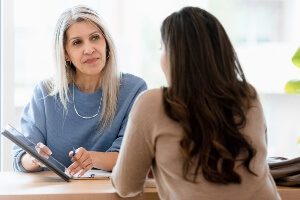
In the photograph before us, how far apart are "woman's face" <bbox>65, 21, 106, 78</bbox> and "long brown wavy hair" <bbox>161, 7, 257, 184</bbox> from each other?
713 millimetres

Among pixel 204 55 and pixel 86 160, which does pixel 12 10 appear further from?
pixel 204 55

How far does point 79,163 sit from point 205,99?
632 millimetres

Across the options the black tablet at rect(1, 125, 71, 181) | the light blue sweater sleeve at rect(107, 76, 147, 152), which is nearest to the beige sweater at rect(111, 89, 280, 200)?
the black tablet at rect(1, 125, 71, 181)

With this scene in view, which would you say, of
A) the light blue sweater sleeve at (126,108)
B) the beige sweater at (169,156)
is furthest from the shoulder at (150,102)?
the light blue sweater sleeve at (126,108)

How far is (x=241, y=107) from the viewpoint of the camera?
1266mm

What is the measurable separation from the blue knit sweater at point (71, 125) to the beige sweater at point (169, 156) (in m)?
0.61

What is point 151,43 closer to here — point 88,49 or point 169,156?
point 88,49

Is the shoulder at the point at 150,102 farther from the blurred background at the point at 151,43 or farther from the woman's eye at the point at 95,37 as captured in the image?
the blurred background at the point at 151,43

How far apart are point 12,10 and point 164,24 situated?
172 centimetres

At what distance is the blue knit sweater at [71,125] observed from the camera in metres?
1.95

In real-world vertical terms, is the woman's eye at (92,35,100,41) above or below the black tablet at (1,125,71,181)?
above

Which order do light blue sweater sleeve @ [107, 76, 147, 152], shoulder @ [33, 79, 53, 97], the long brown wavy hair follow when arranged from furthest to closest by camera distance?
shoulder @ [33, 79, 53, 97] → light blue sweater sleeve @ [107, 76, 147, 152] → the long brown wavy hair

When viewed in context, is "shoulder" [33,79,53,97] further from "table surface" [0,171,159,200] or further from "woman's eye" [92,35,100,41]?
"table surface" [0,171,159,200]

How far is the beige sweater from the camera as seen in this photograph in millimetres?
1253
